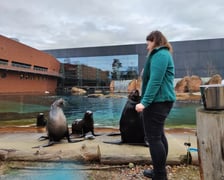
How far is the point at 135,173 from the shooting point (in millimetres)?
2762

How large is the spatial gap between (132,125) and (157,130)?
1704 mm

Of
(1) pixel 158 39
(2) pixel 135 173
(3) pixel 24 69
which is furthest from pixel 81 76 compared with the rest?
(1) pixel 158 39

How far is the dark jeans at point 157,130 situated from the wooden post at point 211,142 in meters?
0.61

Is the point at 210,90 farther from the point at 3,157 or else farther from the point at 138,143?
the point at 3,157

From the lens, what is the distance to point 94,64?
5291cm

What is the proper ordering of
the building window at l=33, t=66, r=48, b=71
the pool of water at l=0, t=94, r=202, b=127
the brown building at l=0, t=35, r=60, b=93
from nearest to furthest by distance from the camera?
the pool of water at l=0, t=94, r=202, b=127, the brown building at l=0, t=35, r=60, b=93, the building window at l=33, t=66, r=48, b=71

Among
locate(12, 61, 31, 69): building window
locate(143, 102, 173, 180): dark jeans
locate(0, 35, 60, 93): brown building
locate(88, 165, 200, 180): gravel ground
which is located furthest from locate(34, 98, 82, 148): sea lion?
locate(12, 61, 31, 69): building window

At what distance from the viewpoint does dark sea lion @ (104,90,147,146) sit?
378 cm

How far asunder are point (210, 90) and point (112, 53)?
169 feet

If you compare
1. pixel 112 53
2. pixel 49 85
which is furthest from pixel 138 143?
pixel 112 53

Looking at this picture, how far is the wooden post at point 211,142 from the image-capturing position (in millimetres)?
1474

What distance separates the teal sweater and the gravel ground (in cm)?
102

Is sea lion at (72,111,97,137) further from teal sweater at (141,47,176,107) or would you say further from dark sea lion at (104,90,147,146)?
teal sweater at (141,47,176,107)

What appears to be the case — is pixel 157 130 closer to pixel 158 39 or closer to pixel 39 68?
pixel 158 39
